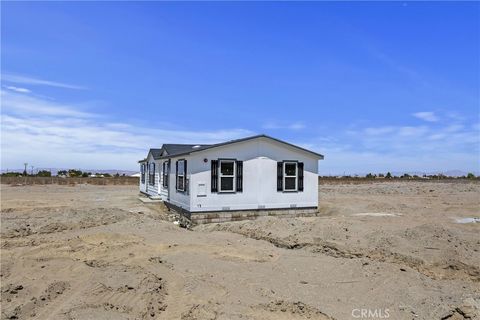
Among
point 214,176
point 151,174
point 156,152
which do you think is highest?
point 156,152

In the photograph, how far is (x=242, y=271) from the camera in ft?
28.3

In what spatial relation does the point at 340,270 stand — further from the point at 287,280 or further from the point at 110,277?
the point at 110,277

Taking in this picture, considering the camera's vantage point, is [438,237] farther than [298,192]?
No

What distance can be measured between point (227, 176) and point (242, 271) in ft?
26.6

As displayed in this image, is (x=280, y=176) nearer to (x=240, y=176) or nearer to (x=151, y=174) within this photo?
(x=240, y=176)

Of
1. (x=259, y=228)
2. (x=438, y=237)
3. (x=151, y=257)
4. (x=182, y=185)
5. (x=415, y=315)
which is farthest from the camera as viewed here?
(x=182, y=185)

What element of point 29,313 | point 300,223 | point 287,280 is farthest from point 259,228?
point 29,313

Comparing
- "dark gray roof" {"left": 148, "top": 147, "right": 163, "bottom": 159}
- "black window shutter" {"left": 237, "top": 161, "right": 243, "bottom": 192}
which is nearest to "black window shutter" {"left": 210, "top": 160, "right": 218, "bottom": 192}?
"black window shutter" {"left": 237, "top": 161, "right": 243, "bottom": 192}

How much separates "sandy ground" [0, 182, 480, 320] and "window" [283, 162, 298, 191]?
3105 millimetres

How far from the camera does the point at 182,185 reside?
17547 mm

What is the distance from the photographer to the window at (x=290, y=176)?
57.4ft

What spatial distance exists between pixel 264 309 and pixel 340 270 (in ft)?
9.14

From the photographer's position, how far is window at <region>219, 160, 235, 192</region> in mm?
16484

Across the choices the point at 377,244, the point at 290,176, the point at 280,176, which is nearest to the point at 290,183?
the point at 290,176
